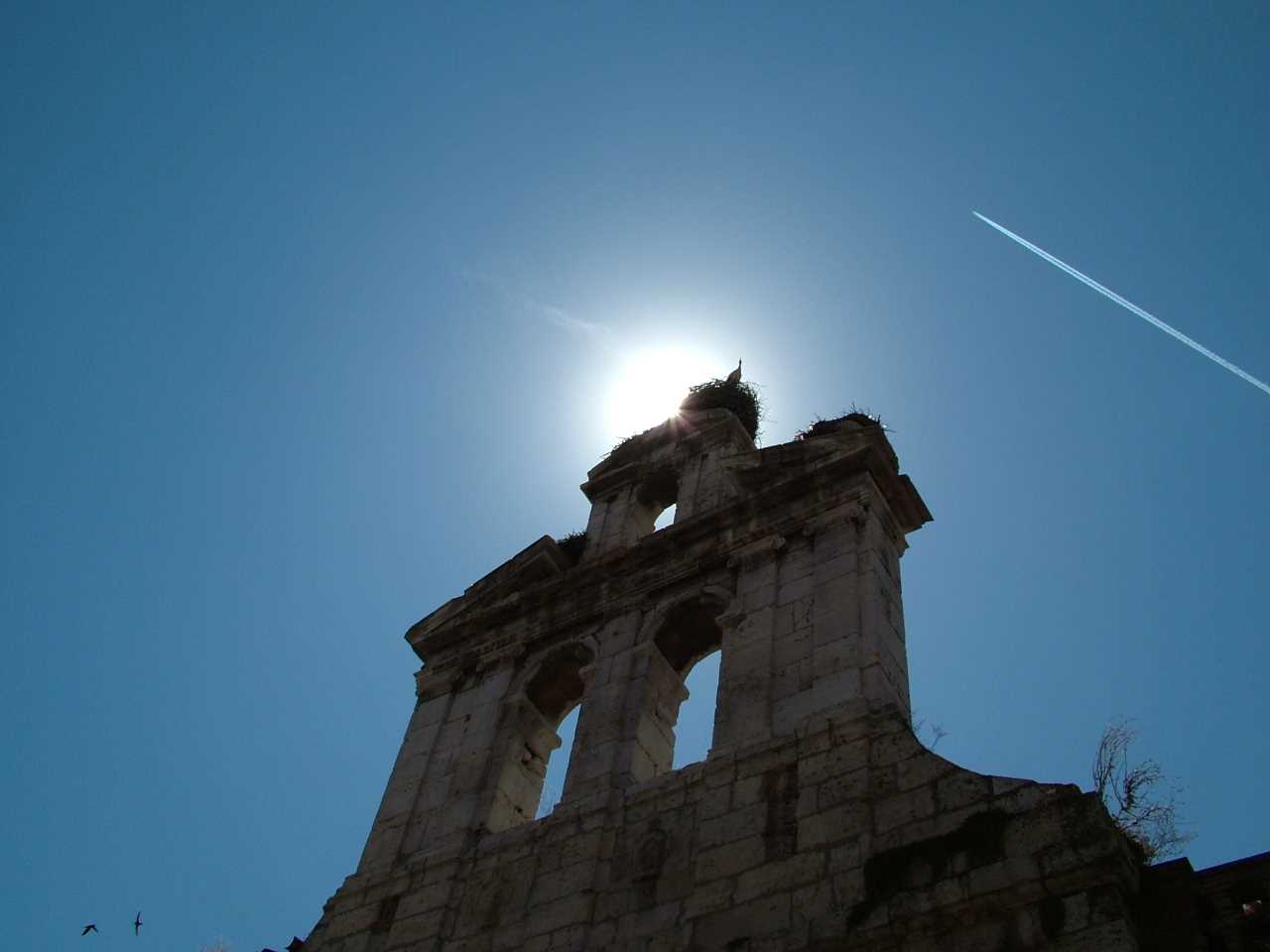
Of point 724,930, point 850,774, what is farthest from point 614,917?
point 850,774

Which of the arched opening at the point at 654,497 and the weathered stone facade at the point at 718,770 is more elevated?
the arched opening at the point at 654,497

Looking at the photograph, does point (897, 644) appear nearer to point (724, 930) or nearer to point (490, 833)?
point (724, 930)

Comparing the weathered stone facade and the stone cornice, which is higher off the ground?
the stone cornice

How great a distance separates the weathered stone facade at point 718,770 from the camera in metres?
8.67

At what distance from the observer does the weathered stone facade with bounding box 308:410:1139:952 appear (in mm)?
8672

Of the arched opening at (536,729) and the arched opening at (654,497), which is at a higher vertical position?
the arched opening at (654,497)

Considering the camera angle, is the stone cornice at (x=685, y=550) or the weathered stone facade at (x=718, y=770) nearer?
the weathered stone facade at (x=718, y=770)

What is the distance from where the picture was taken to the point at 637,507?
16.2 m

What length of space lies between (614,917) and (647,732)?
7.99 ft

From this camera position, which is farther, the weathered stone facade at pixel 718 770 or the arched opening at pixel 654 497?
the arched opening at pixel 654 497

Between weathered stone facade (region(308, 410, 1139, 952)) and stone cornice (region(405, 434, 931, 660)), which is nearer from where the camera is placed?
weathered stone facade (region(308, 410, 1139, 952))

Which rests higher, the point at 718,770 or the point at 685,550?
the point at 685,550

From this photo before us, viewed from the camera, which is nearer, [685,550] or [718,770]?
[718,770]

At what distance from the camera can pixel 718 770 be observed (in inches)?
424
